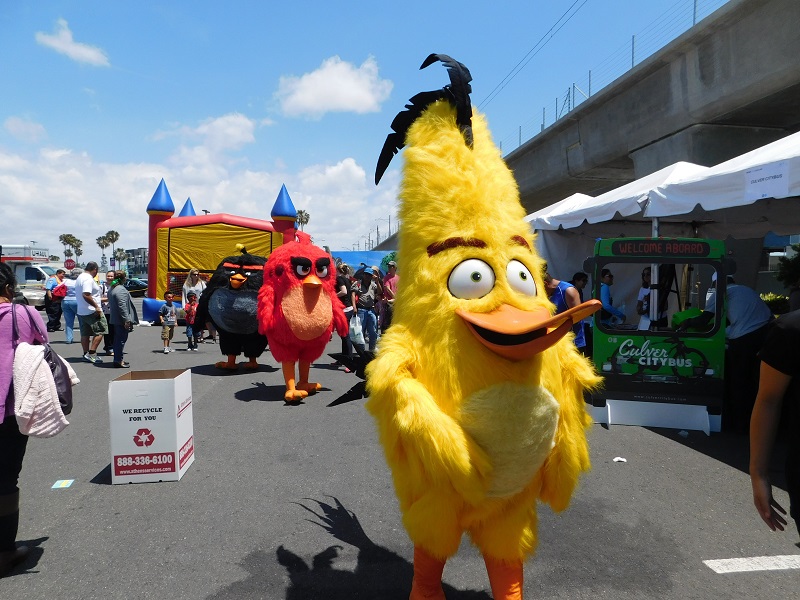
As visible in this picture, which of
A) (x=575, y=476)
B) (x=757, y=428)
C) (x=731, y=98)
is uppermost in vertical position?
(x=731, y=98)

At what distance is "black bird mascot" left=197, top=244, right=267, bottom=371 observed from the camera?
8094mm

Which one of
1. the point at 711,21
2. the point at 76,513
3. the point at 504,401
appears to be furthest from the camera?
the point at 711,21

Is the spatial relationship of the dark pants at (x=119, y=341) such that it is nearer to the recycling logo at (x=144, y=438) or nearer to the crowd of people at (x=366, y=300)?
the crowd of people at (x=366, y=300)

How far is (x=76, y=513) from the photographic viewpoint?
12.0 feet

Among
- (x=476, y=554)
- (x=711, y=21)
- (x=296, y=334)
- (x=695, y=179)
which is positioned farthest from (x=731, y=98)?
(x=476, y=554)

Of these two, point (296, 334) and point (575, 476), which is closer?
point (575, 476)

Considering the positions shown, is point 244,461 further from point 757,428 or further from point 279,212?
point 279,212

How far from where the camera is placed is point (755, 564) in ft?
10.0

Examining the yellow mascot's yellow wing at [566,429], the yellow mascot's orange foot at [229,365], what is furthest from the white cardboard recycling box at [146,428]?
the yellow mascot's orange foot at [229,365]

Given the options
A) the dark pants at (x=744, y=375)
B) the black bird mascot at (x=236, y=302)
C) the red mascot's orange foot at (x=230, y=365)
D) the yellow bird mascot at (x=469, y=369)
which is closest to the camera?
the yellow bird mascot at (x=469, y=369)

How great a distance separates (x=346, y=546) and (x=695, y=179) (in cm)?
525

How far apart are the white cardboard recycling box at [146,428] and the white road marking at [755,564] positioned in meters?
3.49

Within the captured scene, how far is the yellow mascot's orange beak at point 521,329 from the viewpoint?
6.32ft

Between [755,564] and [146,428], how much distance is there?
12.8ft
